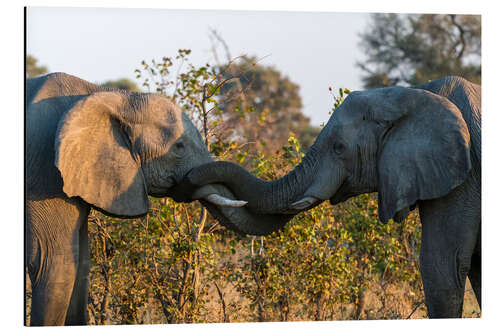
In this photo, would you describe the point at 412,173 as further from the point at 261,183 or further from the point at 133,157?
the point at 133,157

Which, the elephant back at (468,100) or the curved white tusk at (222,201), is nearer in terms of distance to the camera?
the elephant back at (468,100)

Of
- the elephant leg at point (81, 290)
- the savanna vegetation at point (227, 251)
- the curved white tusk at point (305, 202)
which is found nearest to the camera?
the curved white tusk at point (305, 202)

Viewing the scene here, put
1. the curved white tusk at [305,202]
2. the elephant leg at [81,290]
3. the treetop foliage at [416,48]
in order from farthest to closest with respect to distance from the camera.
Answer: the treetop foliage at [416,48], the elephant leg at [81,290], the curved white tusk at [305,202]

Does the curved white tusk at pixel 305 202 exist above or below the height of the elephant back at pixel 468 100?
below

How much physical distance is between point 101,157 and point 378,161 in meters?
1.80

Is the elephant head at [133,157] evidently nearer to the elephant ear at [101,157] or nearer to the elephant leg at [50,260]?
the elephant ear at [101,157]

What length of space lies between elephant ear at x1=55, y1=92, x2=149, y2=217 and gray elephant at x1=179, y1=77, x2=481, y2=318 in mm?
381

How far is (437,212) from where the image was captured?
4.94 metres

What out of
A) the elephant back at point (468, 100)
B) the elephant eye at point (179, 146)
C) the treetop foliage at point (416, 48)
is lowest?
the elephant eye at point (179, 146)

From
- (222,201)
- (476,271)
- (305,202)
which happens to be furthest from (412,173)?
(222,201)

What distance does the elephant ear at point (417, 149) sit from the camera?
484 centimetres

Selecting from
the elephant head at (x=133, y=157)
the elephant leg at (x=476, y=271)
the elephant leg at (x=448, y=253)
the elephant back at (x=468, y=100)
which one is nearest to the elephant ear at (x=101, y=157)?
the elephant head at (x=133, y=157)

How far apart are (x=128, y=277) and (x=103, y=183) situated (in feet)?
6.54

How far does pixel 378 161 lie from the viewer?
17.0ft
